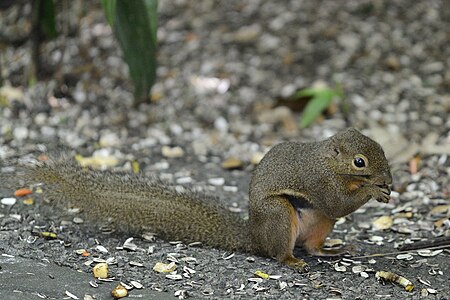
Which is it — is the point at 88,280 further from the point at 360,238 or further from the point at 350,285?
the point at 360,238

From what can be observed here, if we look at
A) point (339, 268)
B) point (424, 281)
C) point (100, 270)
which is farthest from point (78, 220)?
point (424, 281)

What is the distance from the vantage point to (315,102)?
5.75m

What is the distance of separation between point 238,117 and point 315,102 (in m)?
0.62

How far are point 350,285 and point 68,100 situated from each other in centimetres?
323

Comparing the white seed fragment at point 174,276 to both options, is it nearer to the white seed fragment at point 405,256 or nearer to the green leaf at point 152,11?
the white seed fragment at point 405,256

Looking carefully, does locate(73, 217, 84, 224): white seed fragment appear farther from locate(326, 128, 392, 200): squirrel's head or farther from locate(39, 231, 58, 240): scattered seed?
locate(326, 128, 392, 200): squirrel's head

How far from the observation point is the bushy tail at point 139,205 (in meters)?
3.93

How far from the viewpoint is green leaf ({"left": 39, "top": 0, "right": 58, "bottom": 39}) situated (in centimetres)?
590

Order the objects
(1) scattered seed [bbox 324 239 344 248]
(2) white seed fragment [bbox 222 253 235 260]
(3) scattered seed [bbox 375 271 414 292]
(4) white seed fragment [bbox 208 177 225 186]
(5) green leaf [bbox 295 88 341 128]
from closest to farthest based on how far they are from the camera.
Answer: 1. (3) scattered seed [bbox 375 271 414 292]
2. (2) white seed fragment [bbox 222 253 235 260]
3. (1) scattered seed [bbox 324 239 344 248]
4. (4) white seed fragment [bbox 208 177 225 186]
5. (5) green leaf [bbox 295 88 341 128]

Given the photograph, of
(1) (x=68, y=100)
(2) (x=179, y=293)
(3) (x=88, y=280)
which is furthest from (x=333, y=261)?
(1) (x=68, y=100)

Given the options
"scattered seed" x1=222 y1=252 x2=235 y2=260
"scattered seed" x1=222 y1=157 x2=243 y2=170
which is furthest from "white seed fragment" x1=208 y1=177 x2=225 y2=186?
"scattered seed" x1=222 y1=252 x2=235 y2=260

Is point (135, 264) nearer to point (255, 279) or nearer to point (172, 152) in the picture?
point (255, 279)

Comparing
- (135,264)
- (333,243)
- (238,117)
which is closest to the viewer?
(135,264)

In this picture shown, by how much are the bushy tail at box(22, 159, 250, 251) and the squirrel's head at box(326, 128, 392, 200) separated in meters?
0.57
